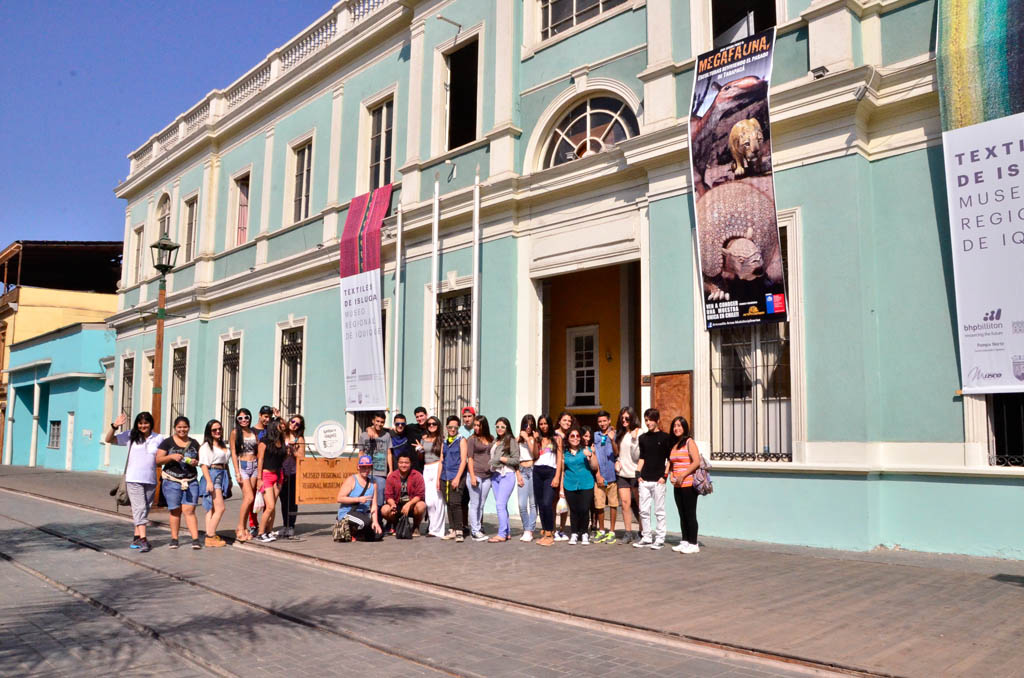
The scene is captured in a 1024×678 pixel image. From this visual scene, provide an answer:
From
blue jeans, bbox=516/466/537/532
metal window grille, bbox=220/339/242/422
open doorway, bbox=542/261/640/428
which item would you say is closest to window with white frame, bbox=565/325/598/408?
open doorway, bbox=542/261/640/428

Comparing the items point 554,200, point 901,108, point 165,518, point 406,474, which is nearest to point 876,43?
point 901,108

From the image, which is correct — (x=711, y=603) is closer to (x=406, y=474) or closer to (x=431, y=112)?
(x=406, y=474)

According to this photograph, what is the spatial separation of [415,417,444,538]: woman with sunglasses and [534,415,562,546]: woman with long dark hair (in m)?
1.39

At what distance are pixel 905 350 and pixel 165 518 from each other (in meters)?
11.6

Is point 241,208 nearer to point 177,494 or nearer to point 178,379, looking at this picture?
point 178,379

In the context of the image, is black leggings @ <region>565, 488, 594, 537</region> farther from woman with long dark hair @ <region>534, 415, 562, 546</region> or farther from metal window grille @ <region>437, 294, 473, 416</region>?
metal window grille @ <region>437, 294, 473, 416</region>

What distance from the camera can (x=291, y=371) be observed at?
21250 mm

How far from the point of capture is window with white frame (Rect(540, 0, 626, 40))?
1443 centimetres

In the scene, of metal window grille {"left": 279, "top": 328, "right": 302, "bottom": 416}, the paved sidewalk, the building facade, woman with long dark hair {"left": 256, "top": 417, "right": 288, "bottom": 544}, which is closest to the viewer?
the paved sidewalk

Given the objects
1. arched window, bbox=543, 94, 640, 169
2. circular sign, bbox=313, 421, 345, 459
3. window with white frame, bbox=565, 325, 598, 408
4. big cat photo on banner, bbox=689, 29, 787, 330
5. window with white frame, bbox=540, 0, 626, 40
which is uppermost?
window with white frame, bbox=540, 0, 626, 40

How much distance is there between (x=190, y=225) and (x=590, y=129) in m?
16.4

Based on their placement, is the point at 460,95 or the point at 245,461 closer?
the point at 245,461

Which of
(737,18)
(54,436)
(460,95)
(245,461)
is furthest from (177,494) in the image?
(54,436)

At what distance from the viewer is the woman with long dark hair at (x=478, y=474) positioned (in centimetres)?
1152
